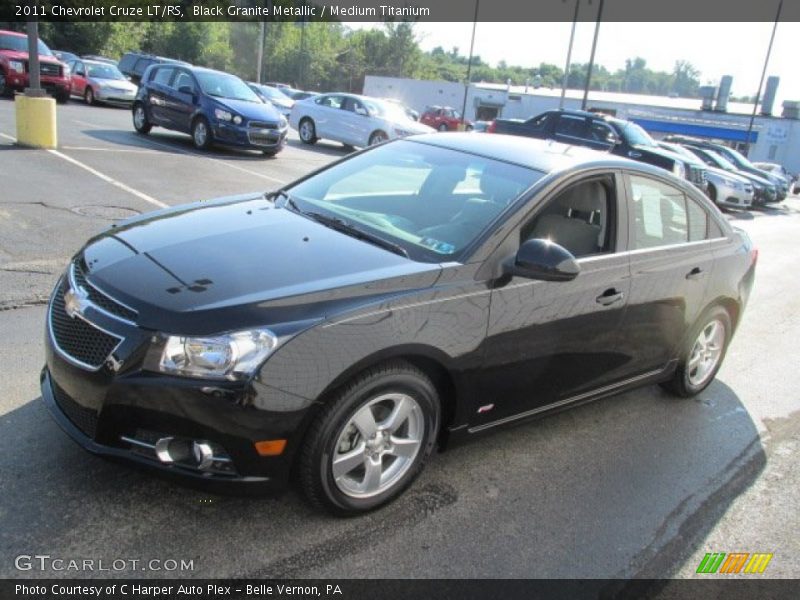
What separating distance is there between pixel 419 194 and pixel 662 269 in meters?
1.55

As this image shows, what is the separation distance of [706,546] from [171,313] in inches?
104

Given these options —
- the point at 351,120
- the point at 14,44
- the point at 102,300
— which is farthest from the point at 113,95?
the point at 102,300

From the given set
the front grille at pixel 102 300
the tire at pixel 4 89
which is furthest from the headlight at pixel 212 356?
the tire at pixel 4 89

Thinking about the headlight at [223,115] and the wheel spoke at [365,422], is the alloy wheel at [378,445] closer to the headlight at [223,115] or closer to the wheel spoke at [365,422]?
the wheel spoke at [365,422]

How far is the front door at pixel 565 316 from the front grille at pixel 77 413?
1.70m

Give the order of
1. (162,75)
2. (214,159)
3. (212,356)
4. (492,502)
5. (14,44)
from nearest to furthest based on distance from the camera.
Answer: (212,356), (492,502), (214,159), (162,75), (14,44)

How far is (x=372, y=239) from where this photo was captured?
3.44 meters

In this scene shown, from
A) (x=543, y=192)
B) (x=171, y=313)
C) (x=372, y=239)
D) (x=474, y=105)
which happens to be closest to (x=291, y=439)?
(x=171, y=313)

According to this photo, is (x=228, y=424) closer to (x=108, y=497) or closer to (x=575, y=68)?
(x=108, y=497)

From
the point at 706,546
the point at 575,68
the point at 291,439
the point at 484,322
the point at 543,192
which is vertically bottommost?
the point at 706,546

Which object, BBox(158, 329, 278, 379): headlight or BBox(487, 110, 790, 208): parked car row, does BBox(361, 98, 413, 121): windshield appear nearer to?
BBox(487, 110, 790, 208): parked car row

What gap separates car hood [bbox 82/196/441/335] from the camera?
2.68 metres

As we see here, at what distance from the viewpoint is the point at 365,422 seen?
295 centimetres

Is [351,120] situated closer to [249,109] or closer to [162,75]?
[249,109]
